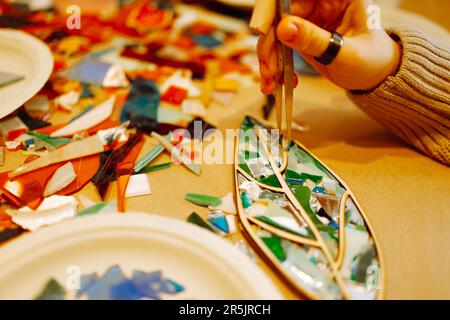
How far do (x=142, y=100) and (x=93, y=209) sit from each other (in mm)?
275

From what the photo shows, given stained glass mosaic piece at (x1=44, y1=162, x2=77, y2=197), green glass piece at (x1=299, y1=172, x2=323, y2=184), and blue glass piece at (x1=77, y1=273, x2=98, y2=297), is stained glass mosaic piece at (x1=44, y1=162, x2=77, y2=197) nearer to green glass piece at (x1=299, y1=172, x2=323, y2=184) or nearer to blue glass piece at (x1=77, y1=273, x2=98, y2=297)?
blue glass piece at (x1=77, y1=273, x2=98, y2=297)

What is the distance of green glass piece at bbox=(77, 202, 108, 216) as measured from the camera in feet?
1.60

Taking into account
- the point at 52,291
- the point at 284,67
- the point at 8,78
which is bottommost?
the point at 52,291

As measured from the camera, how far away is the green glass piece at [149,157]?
0.58 metres

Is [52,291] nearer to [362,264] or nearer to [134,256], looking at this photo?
[134,256]

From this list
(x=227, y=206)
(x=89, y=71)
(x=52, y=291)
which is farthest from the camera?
(x=89, y=71)

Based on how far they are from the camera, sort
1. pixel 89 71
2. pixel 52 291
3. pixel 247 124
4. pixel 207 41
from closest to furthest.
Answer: pixel 52 291
pixel 247 124
pixel 89 71
pixel 207 41

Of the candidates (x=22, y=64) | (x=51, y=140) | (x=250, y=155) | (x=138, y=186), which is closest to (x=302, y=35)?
(x=250, y=155)

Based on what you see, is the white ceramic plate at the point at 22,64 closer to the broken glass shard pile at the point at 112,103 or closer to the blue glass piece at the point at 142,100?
the broken glass shard pile at the point at 112,103

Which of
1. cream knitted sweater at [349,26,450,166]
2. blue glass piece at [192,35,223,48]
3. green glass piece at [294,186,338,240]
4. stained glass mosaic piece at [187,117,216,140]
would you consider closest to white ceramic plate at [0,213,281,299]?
green glass piece at [294,186,338,240]

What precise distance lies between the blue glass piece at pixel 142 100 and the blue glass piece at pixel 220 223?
0.25 m

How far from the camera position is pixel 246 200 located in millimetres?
510

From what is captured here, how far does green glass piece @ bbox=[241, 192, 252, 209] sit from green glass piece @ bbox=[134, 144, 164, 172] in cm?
16
